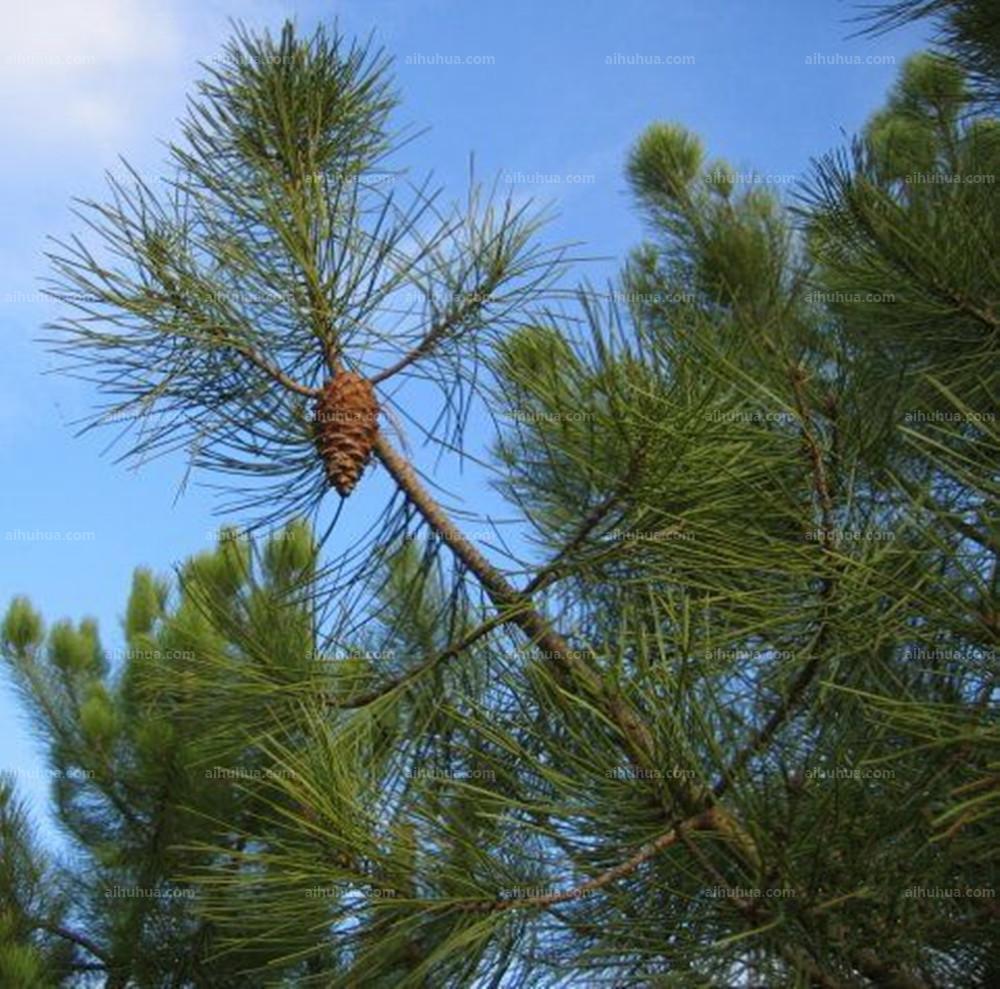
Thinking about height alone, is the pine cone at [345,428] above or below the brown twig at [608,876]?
above

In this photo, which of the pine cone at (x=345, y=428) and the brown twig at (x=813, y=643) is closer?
the brown twig at (x=813, y=643)

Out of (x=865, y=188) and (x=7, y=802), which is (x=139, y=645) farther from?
(x=865, y=188)

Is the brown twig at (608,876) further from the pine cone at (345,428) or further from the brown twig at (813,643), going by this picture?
the pine cone at (345,428)

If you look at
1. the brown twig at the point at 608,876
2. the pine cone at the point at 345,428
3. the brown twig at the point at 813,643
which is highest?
the pine cone at the point at 345,428

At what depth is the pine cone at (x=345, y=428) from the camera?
53.1 inches

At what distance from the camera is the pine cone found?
4.43 ft

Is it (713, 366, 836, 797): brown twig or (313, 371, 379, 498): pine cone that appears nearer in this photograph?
(713, 366, 836, 797): brown twig

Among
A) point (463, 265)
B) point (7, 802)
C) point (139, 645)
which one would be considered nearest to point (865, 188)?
point (463, 265)

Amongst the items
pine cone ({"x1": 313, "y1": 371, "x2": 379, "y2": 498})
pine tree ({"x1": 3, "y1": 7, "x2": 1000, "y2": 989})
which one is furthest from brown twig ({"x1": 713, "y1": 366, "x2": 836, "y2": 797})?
pine cone ({"x1": 313, "y1": 371, "x2": 379, "y2": 498})

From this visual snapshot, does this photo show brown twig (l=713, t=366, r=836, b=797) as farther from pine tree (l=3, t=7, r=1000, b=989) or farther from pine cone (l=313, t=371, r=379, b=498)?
pine cone (l=313, t=371, r=379, b=498)

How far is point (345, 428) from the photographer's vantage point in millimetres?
1354

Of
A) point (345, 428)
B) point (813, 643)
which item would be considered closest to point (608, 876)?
point (813, 643)

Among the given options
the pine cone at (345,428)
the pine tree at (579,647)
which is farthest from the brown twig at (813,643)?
the pine cone at (345,428)

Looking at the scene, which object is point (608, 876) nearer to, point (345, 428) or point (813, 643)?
point (813, 643)
